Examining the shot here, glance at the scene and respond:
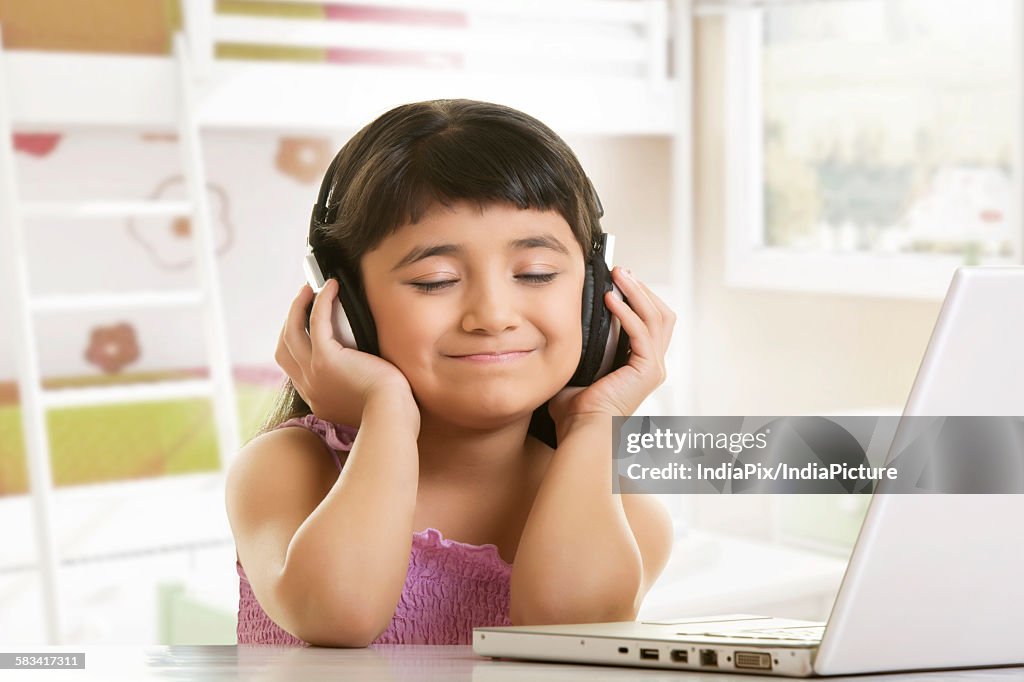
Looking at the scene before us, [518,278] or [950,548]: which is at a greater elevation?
[518,278]

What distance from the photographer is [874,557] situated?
0.57 metres

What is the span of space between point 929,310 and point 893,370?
20 cm

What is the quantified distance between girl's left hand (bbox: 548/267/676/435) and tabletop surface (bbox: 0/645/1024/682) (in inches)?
11.6

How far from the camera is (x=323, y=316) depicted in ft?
3.21

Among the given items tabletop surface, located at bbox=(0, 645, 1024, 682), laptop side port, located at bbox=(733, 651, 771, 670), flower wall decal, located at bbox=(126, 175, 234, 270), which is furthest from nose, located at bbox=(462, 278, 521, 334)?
flower wall decal, located at bbox=(126, 175, 234, 270)

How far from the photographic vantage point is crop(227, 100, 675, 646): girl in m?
0.89

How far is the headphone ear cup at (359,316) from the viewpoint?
97cm

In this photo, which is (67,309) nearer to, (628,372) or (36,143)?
(36,143)

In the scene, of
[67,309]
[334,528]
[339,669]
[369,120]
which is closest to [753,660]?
[339,669]

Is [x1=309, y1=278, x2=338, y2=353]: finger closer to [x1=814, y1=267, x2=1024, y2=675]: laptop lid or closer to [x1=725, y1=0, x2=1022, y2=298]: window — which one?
[x1=814, y1=267, x2=1024, y2=675]: laptop lid

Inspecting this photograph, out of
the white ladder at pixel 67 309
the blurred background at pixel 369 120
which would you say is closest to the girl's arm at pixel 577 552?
the blurred background at pixel 369 120

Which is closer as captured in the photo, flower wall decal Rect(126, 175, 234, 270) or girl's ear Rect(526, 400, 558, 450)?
girl's ear Rect(526, 400, 558, 450)

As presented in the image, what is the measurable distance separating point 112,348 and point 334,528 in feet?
9.71
